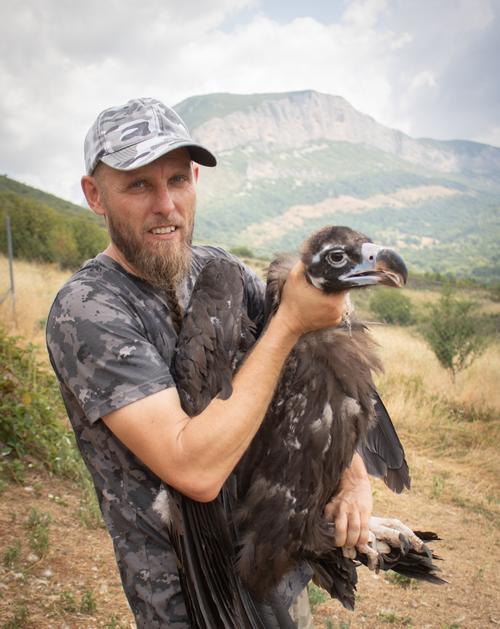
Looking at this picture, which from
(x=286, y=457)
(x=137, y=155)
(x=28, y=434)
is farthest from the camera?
(x=28, y=434)

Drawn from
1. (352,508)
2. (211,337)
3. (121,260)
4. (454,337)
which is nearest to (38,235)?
(454,337)

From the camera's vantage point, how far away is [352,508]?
2537 millimetres

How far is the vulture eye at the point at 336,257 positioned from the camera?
6.25 feet

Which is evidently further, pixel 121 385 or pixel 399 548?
pixel 399 548

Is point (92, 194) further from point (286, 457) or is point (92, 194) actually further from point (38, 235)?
point (38, 235)

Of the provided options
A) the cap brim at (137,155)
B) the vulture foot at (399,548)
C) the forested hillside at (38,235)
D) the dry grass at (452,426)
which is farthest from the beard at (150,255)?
the forested hillside at (38,235)

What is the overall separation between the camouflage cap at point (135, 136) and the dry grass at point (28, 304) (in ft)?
33.8

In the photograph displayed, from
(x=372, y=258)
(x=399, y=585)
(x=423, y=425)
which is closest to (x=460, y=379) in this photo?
(x=423, y=425)

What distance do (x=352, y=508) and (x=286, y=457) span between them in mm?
399

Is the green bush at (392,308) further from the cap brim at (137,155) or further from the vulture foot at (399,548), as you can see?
the cap brim at (137,155)

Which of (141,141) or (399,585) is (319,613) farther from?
(141,141)

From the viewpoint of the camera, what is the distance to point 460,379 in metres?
12.7

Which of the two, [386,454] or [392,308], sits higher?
[386,454]

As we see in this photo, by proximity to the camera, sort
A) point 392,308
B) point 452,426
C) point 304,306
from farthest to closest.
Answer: point 392,308 < point 452,426 < point 304,306
